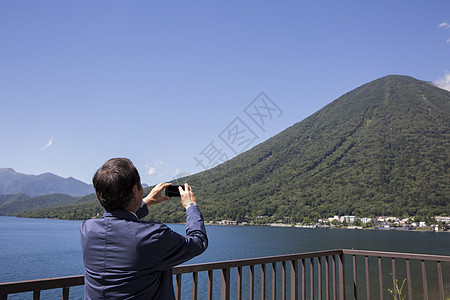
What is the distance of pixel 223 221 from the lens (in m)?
69.9

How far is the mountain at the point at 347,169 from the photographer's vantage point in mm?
59656

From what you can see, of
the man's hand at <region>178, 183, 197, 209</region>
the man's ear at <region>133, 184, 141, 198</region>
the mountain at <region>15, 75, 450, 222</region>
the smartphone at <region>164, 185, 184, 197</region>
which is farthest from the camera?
the mountain at <region>15, 75, 450, 222</region>

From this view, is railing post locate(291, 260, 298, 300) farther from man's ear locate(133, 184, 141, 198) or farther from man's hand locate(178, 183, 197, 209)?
man's ear locate(133, 184, 141, 198)

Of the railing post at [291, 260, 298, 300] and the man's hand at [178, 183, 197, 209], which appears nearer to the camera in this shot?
the man's hand at [178, 183, 197, 209]

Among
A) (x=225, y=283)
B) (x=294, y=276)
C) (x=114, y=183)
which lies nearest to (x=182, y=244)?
(x=114, y=183)

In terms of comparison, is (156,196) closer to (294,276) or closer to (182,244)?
(182,244)

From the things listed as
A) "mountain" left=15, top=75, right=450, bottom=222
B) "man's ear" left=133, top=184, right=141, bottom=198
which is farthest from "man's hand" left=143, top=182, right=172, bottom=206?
"mountain" left=15, top=75, right=450, bottom=222

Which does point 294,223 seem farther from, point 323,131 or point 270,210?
point 323,131

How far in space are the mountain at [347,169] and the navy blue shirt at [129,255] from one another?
1969 inches

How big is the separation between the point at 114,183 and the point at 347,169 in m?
74.9

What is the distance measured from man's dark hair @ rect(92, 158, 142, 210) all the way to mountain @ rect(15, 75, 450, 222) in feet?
164

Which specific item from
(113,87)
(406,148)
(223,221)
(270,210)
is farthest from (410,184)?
(113,87)

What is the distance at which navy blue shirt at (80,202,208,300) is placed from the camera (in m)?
0.89

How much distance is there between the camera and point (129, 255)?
886mm
